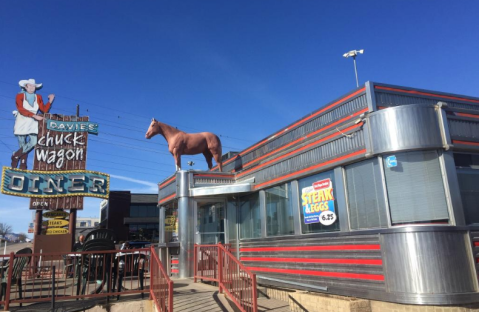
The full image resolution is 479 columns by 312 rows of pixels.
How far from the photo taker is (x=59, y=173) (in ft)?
69.8

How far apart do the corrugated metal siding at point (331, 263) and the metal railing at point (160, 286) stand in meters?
3.29

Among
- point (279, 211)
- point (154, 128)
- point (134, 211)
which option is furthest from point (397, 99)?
point (134, 211)

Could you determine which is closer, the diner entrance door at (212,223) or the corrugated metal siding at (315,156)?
the corrugated metal siding at (315,156)

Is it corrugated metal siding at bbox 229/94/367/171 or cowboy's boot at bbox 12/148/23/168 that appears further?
cowboy's boot at bbox 12/148/23/168

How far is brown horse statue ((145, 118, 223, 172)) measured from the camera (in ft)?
44.7

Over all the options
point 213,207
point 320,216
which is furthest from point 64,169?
point 320,216

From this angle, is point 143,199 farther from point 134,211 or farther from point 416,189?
point 416,189

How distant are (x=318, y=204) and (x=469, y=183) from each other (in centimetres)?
300

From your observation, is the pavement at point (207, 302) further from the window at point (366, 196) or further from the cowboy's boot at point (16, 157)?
the cowboy's boot at point (16, 157)

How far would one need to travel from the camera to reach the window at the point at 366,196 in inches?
271

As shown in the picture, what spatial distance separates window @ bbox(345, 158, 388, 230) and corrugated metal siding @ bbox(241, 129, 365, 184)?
387 mm

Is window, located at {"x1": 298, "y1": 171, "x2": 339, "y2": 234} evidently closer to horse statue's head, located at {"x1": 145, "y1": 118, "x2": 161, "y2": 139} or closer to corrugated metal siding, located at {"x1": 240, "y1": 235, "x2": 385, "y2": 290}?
corrugated metal siding, located at {"x1": 240, "y1": 235, "x2": 385, "y2": 290}

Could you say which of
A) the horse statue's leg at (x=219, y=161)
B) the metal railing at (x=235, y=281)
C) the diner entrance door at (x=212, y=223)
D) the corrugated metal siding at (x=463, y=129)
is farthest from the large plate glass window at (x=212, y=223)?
the corrugated metal siding at (x=463, y=129)

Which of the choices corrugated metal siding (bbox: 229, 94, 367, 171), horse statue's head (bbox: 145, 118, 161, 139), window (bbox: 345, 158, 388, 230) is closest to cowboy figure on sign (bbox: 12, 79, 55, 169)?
horse statue's head (bbox: 145, 118, 161, 139)
